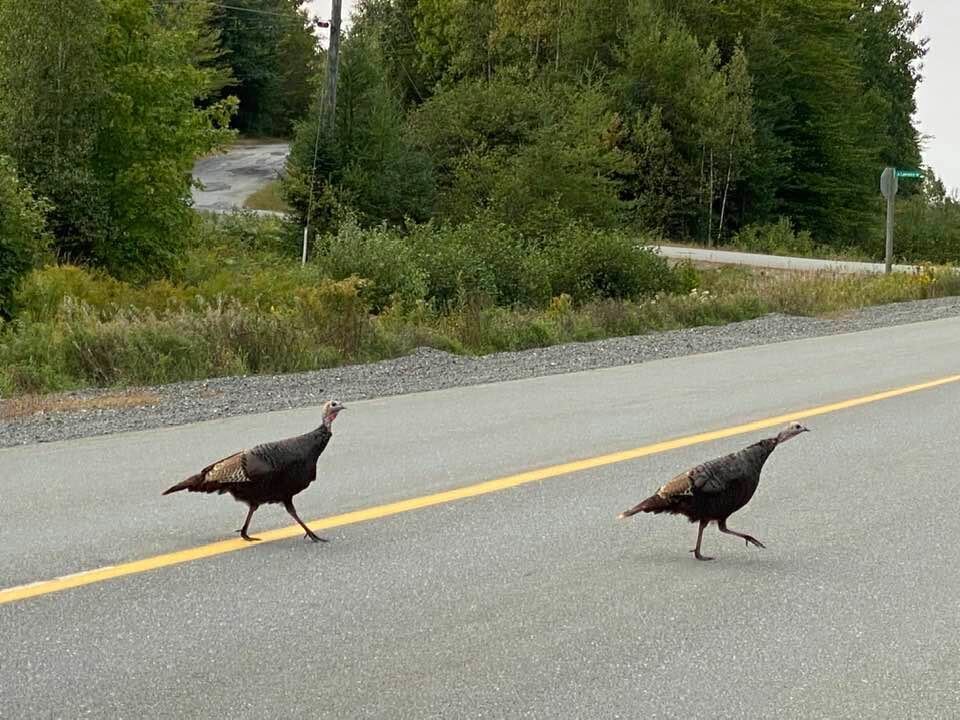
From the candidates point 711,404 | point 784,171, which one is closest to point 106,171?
point 711,404

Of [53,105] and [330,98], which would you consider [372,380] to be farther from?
[330,98]

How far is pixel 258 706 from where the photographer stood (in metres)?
4.13

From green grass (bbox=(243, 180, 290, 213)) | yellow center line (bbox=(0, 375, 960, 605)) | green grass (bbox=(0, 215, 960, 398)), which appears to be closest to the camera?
yellow center line (bbox=(0, 375, 960, 605))

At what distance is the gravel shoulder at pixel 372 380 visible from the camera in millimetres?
10625

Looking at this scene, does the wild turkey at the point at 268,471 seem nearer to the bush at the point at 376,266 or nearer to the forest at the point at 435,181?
the forest at the point at 435,181

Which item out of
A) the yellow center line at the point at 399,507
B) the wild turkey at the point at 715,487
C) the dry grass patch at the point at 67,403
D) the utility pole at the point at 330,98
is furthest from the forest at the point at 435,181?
the wild turkey at the point at 715,487

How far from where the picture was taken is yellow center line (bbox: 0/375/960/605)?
218 inches

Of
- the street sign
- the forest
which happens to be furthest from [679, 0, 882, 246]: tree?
the street sign

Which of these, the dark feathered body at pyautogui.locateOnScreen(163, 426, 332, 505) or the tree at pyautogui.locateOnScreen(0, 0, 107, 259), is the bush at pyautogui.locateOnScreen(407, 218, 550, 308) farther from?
the dark feathered body at pyautogui.locateOnScreen(163, 426, 332, 505)

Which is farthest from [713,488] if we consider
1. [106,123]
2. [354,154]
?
[354,154]

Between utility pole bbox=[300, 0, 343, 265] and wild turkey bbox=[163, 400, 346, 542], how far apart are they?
1065 inches

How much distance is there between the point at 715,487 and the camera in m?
5.61

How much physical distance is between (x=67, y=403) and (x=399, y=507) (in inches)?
218

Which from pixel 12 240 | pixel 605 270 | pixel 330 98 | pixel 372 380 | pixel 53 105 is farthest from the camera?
pixel 330 98
